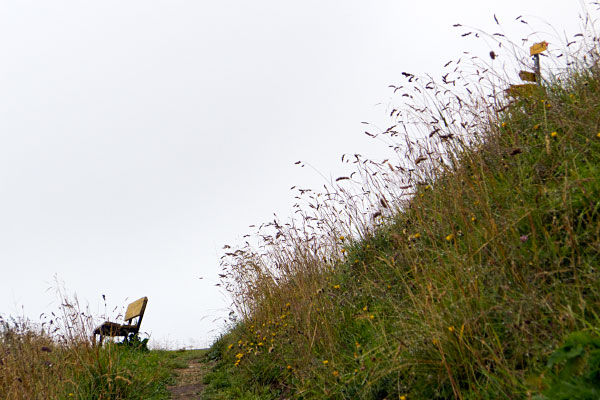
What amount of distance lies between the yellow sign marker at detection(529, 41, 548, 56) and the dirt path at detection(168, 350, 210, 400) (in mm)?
4645

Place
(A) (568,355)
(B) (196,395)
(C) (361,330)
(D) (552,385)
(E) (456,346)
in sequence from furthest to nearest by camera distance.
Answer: (B) (196,395)
(C) (361,330)
(E) (456,346)
(D) (552,385)
(A) (568,355)

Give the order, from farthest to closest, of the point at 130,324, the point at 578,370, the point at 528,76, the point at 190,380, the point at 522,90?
the point at 130,324
the point at 190,380
the point at 528,76
the point at 522,90
the point at 578,370

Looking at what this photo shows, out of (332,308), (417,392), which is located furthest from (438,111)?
(417,392)

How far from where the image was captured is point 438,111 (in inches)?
174

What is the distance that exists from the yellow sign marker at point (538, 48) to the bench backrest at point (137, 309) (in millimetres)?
6687

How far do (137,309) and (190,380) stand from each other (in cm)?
286

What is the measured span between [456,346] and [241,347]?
402cm

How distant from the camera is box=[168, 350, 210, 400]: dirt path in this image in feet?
17.7

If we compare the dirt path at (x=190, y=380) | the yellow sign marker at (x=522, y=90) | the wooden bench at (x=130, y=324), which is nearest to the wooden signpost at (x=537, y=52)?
the yellow sign marker at (x=522, y=90)

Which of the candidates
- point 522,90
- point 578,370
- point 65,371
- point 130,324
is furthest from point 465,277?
point 130,324

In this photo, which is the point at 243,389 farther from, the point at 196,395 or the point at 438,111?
the point at 438,111

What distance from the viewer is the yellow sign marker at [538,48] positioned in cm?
444

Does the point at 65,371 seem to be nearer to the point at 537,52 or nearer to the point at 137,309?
the point at 137,309

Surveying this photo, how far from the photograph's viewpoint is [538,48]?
4492 mm
